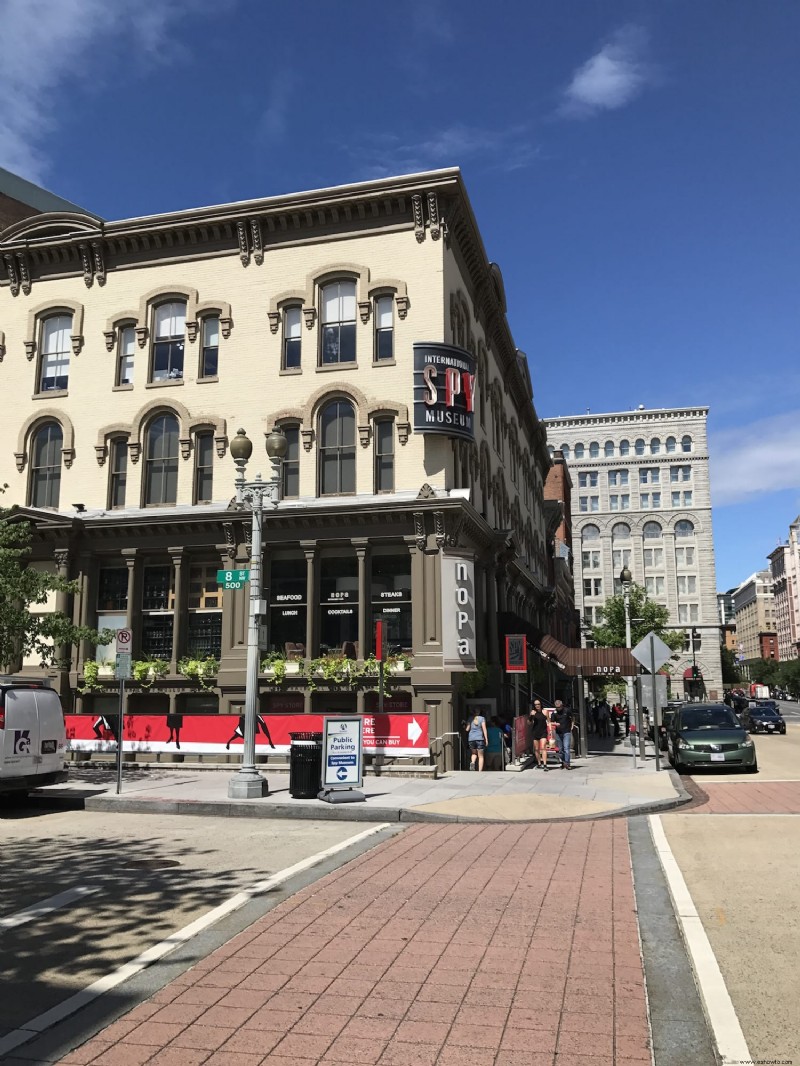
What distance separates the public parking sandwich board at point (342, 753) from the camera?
51.7 ft

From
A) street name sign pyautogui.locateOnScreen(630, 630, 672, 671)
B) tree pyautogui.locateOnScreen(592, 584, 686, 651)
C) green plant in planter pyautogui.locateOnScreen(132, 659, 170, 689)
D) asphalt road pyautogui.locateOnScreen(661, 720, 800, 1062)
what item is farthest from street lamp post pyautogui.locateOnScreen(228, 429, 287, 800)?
tree pyautogui.locateOnScreen(592, 584, 686, 651)

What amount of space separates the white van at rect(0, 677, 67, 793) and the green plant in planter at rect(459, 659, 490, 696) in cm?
1097

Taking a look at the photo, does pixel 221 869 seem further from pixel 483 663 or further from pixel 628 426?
pixel 628 426

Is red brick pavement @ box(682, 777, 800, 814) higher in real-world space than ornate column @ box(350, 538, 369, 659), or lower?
lower

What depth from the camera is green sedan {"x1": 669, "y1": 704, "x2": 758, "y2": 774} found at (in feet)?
69.9

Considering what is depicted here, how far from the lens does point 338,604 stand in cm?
2433

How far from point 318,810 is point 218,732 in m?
8.50

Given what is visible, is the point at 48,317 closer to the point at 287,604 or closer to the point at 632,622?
the point at 287,604

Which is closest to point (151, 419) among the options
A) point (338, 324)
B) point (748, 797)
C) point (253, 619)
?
point (338, 324)

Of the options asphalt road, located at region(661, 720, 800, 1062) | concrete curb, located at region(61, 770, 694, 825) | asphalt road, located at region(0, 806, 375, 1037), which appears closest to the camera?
asphalt road, located at region(661, 720, 800, 1062)

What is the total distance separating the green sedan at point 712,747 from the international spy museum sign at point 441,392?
32.7 ft

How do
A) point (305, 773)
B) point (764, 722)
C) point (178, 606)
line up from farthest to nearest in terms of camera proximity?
point (764, 722)
point (178, 606)
point (305, 773)

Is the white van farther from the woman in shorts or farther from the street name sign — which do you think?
the street name sign

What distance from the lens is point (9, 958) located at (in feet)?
22.1
